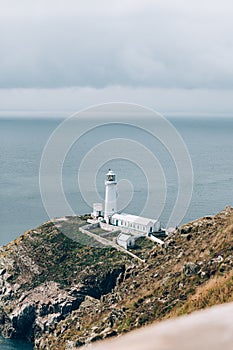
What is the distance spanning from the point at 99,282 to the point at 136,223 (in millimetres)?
8682

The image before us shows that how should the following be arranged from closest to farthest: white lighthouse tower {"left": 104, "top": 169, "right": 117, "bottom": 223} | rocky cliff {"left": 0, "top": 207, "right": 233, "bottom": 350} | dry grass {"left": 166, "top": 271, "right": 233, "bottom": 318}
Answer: dry grass {"left": 166, "top": 271, "right": 233, "bottom": 318} → rocky cliff {"left": 0, "top": 207, "right": 233, "bottom": 350} → white lighthouse tower {"left": 104, "top": 169, "right": 117, "bottom": 223}

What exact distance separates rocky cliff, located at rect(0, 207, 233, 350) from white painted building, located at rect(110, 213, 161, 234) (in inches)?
124

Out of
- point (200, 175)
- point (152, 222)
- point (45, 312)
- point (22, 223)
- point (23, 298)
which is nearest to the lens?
point (45, 312)

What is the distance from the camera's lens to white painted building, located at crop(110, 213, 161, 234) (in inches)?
1716

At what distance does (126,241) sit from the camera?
135 feet

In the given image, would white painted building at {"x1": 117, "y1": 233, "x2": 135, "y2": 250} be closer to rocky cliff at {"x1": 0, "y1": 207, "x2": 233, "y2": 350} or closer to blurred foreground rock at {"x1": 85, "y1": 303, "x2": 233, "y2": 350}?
rocky cliff at {"x1": 0, "y1": 207, "x2": 233, "y2": 350}

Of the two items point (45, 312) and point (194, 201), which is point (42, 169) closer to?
point (194, 201)

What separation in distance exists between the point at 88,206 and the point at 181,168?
38876 millimetres

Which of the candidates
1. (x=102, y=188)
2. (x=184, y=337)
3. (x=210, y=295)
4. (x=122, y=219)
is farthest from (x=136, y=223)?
(x=184, y=337)

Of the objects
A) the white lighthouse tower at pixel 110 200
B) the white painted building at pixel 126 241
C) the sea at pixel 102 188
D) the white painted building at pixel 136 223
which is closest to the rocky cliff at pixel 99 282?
the white painted building at pixel 126 241

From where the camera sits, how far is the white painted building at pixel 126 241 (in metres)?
41.1

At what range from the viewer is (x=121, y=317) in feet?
66.8

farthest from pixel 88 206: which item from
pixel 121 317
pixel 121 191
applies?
pixel 121 317

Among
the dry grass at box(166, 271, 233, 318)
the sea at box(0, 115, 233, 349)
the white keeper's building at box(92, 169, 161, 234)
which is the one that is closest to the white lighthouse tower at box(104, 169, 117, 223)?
the white keeper's building at box(92, 169, 161, 234)
